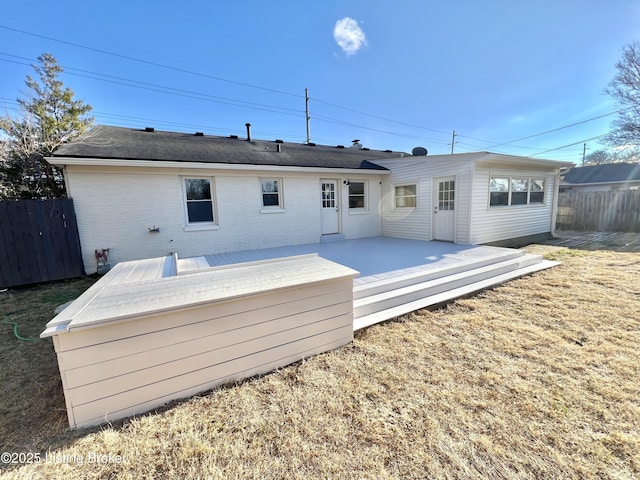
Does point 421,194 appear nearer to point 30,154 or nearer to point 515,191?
point 515,191

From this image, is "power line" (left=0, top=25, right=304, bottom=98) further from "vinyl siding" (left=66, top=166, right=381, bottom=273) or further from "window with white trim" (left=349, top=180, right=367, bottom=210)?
"window with white trim" (left=349, top=180, right=367, bottom=210)

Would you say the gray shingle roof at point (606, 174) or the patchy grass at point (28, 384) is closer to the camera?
the patchy grass at point (28, 384)

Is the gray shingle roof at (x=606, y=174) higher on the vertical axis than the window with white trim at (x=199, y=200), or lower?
higher

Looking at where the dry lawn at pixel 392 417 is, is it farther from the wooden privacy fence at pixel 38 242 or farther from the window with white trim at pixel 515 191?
the window with white trim at pixel 515 191

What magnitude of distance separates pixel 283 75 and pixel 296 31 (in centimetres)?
467

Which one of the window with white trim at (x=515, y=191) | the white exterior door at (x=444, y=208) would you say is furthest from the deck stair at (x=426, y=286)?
the window with white trim at (x=515, y=191)

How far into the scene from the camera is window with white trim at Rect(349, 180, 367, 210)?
381 inches

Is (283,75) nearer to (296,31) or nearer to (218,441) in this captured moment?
(296,31)

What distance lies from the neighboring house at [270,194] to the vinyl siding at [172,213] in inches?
0.9

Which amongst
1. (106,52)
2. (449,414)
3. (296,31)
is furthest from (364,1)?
(106,52)

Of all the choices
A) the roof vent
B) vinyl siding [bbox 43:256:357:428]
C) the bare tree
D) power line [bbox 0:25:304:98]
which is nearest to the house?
vinyl siding [bbox 43:256:357:428]

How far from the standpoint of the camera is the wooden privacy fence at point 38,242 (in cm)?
540

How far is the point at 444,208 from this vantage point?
8281 mm

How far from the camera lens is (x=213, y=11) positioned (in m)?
8.23
